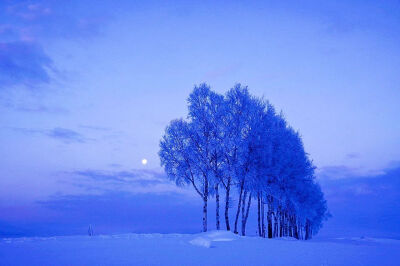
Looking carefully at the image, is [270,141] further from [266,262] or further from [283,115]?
[266,262]

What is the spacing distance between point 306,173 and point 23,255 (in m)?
31.4

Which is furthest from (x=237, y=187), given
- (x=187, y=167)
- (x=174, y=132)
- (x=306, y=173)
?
(x=306, y=173)

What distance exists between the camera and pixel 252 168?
29781 millimetres

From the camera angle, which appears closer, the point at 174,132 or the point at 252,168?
the point at 252,168

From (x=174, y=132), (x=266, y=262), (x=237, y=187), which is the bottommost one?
(x=266, y=262)

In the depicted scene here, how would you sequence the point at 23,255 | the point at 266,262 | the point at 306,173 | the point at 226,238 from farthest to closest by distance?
the point at 306,173 < the point at 226,238 < the point at 23,255 < the point at 266,262

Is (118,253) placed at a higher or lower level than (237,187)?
lower

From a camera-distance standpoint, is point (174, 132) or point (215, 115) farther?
point (174, 132)

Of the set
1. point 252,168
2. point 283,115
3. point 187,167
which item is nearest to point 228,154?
point 252,168

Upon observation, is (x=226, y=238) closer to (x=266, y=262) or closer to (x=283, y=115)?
(x=266, y=262)

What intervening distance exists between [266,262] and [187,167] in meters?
22.2

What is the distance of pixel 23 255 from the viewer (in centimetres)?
1170

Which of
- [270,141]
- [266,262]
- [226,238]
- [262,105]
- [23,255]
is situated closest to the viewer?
[266,262]

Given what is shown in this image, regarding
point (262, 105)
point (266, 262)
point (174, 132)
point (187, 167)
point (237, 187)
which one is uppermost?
point (262, 105)
